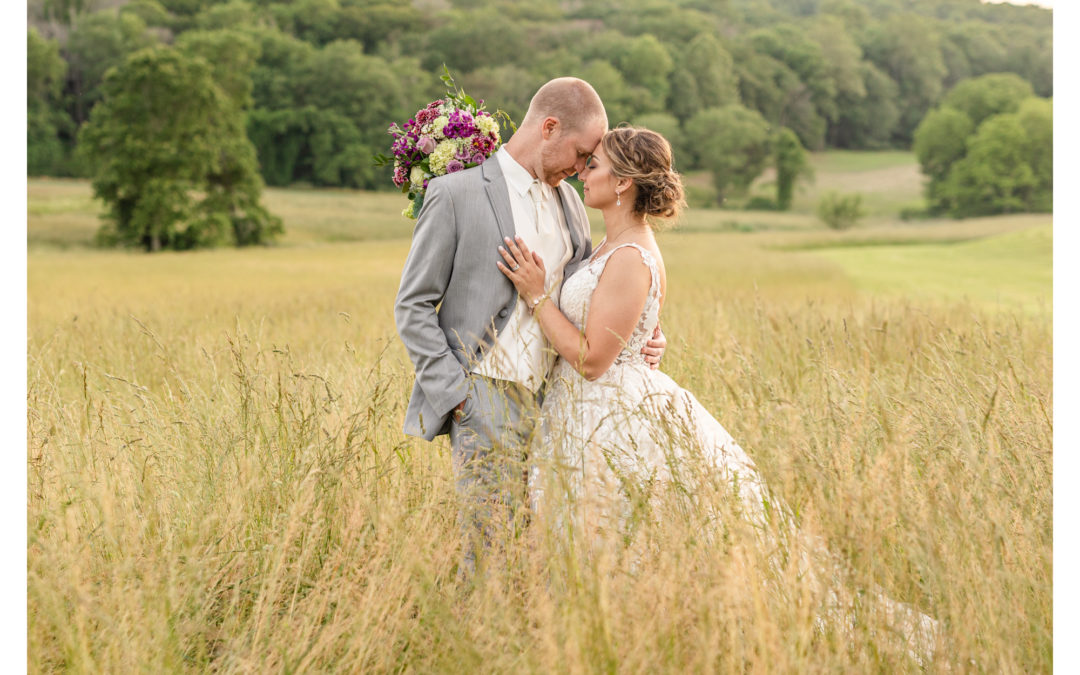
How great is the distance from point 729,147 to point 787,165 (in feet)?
19.5

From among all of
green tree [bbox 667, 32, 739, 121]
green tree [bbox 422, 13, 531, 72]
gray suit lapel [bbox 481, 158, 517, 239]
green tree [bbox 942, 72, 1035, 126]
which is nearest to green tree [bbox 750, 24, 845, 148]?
green tree [bbox 667, 32, 739, 121]

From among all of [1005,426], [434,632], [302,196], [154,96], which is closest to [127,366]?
[434,632]

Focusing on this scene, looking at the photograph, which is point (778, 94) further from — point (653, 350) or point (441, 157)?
point (441, 157)

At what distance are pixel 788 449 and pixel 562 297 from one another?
1419 mm

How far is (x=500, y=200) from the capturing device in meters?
3.51

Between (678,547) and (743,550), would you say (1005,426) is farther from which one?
(678,547)

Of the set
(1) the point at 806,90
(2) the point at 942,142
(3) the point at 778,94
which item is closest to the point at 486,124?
(2) the point at 942,142

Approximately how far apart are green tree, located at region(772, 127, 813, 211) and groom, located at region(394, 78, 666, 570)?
77.4 metres

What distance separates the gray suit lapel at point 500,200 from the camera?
11.5 ft

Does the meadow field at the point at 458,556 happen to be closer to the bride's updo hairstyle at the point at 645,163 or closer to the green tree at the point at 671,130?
the bride's updo hairstyle at the point at 645,163

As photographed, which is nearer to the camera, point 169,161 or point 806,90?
point 169,161

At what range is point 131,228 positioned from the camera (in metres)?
37.2

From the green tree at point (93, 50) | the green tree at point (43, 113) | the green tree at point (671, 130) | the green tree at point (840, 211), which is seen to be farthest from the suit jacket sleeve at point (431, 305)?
the green tree at point (671, 130)

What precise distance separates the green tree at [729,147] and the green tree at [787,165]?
1930mm
